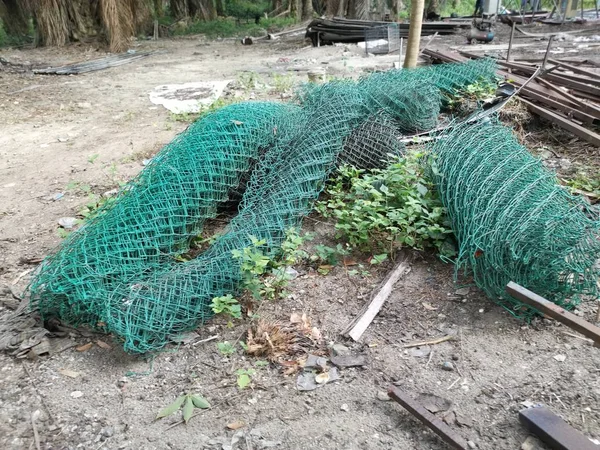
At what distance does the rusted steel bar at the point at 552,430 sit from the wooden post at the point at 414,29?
18.8ft

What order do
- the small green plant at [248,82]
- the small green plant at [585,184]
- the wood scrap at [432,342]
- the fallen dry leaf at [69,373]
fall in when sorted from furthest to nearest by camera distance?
the small green plant at [248,82] < the small green plant at [585,184] < the wood scrap at [432,342] < the fallen dry leaf at [69,373]

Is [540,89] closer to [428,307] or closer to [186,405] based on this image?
[428,307]

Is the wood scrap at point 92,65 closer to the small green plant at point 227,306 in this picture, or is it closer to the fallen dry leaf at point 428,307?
the small green plant at point 227,306

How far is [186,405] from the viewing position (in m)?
2.31

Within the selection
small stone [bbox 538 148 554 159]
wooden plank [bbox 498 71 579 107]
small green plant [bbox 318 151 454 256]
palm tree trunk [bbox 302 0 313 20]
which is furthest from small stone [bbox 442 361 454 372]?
palm tree trunk [bbox 302 0 313 20]

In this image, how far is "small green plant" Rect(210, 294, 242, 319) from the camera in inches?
106

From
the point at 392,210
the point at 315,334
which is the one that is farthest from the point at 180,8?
the point at 315,334

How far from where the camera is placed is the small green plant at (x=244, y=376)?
2.41 metres

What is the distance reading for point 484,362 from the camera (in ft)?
8.11

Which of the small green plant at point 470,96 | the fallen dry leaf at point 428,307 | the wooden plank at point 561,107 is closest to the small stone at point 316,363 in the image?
the fallen dry leaf at point 428,307

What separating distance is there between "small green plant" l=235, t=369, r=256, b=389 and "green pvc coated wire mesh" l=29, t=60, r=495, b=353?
46cm

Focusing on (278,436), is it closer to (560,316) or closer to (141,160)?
(560,316)

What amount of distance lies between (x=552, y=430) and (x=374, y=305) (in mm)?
1142

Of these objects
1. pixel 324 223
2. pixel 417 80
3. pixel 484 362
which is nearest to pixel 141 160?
pixel 324 223
